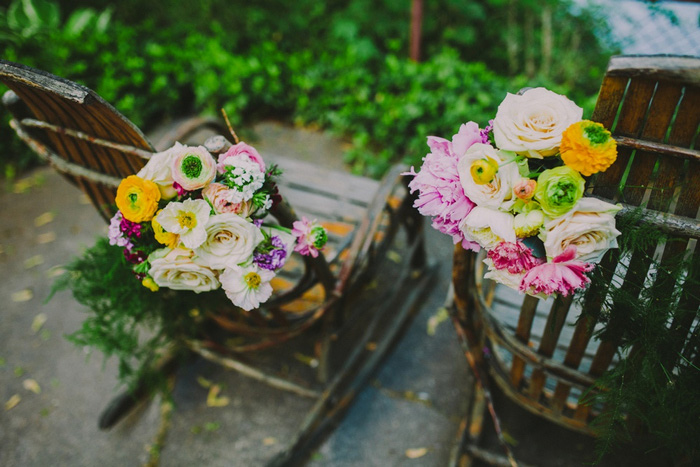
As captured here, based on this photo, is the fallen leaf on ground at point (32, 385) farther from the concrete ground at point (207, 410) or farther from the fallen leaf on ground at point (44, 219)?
the fallen leaf on ground at point (44, 219)

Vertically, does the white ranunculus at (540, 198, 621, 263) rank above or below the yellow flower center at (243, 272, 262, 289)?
above

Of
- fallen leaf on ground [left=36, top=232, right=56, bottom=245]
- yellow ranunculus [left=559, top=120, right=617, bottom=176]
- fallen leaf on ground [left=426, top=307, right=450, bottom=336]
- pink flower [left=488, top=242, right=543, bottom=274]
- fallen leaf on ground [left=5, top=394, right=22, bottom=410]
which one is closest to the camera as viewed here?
yellow ranunculus [left=559, top=120, right=617, bottom=176]

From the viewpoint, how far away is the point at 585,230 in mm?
922

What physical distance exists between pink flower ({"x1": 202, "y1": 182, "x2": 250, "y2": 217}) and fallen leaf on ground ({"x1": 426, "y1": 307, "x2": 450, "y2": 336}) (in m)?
1.48

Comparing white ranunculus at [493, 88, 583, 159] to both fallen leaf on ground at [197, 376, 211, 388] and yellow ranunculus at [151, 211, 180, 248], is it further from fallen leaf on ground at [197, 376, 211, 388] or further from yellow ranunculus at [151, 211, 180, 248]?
fallen leaf on ground at [197, 376, 211, 388]

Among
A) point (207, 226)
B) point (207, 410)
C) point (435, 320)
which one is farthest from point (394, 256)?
point (207, 226)

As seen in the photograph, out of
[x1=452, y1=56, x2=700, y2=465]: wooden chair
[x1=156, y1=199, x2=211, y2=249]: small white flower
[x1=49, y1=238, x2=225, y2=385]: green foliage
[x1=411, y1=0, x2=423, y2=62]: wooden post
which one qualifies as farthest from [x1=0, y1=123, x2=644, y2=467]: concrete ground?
[x1=411, y1=0, x2=423, y2=62]: wooden post

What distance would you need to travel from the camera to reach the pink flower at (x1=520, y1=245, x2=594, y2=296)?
958 mm

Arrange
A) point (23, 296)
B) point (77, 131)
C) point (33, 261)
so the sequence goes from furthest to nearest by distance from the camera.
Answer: point (33, 261), point (23, 296), point (77, 131)

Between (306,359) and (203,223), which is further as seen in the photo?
(306,359)

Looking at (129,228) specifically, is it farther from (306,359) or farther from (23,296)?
(23,296)

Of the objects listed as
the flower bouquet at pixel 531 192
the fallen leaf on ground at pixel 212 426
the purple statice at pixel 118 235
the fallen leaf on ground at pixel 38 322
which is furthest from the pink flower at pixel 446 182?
the fallen leaf on ground at pixel 38 322

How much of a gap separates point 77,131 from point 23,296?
177cm

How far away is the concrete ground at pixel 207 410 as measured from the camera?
1.95 metres
